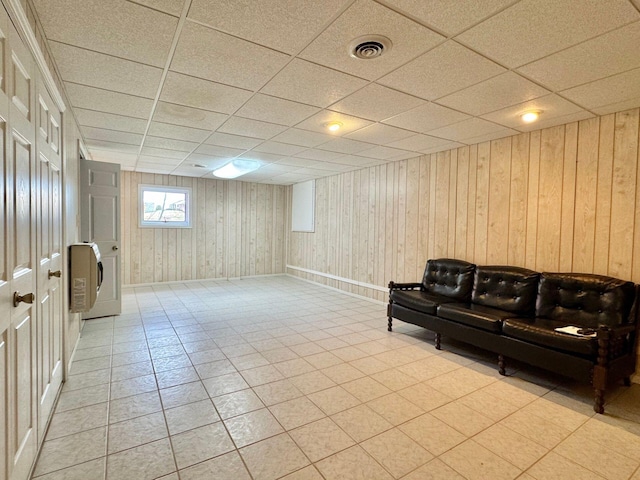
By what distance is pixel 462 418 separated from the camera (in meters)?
2.36

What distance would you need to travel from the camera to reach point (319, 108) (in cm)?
311

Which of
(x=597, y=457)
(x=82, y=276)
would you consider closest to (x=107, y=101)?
(x=82, y=276)

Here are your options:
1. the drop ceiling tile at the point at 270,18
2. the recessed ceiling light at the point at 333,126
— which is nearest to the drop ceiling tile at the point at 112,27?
the drop ceiling tile at the point at 270,18

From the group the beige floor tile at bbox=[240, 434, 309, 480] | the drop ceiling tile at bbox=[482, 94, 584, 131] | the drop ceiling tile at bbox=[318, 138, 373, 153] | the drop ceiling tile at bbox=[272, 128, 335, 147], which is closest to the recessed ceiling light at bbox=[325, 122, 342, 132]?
the drop ceiling tile at bbox=[272, 128, 335, 147]

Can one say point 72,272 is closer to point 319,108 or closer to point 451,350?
point 319,108

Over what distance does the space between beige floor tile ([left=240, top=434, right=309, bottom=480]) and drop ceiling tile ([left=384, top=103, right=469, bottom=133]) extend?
2946mm

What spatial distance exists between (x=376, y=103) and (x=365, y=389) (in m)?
2.52

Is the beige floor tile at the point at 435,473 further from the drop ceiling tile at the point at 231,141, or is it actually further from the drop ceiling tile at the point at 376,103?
the drop ceiling tile at the point at 231,141

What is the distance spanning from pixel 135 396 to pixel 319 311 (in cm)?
306

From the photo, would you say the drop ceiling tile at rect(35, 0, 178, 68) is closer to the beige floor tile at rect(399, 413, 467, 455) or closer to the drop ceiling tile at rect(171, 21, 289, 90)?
the drop ceiling tile at rect(171, 21, 289, 90)

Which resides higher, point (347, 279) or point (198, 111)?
point (198, 111)

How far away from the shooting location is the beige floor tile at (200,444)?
1.91 meters


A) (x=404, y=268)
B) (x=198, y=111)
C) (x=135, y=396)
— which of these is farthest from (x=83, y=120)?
(x=404, y=268)

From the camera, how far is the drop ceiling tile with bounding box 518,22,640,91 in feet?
6.28
